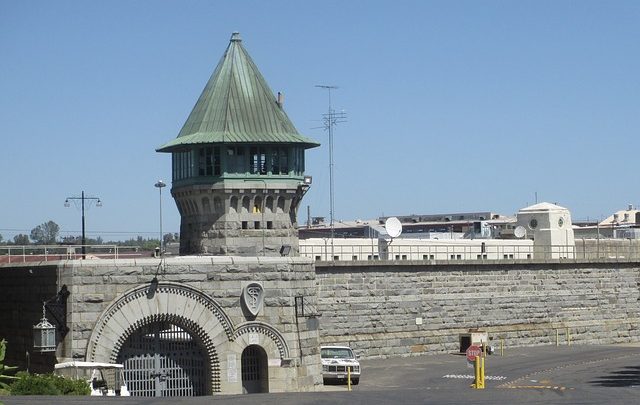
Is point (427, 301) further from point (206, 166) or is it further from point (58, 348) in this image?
point (58, 348)

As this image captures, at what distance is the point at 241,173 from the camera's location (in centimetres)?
4738

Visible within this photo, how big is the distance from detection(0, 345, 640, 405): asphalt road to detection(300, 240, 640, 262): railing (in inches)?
298

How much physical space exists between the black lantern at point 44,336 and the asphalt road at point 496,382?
16.5ft

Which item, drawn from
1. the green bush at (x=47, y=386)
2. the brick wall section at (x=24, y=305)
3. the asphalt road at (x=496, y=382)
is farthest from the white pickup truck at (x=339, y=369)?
the green bush at (x=47, y=386)

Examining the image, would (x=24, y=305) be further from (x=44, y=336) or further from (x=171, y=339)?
(x=171, y=339)

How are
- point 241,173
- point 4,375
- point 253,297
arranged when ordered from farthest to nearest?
1. point 241,173
2. point 253,297
3. point 4,375

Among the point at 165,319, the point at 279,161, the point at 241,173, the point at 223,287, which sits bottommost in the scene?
the point at 165,319

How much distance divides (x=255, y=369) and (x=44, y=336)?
6.36 meters

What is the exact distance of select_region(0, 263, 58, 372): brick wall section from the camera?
34906 millimetres

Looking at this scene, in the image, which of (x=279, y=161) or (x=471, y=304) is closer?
Answer: (x=279, y=161)

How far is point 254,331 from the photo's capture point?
36219 millimetres


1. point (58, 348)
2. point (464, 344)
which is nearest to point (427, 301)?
point (464, 344)

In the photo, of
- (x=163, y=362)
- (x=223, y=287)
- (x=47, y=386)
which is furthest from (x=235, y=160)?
(x=47, y=386)

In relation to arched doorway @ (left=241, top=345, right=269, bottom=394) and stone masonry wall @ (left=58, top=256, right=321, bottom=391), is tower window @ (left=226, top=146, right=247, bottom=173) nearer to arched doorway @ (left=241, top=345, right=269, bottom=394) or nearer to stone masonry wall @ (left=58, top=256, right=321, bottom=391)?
stone masonry wall @ (left=58, top=256, right=321, bottom=391)
